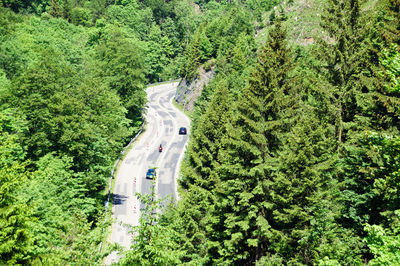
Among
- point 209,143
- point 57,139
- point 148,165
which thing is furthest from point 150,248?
point 148,165

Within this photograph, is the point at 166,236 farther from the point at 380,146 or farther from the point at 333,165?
the point at 333,165

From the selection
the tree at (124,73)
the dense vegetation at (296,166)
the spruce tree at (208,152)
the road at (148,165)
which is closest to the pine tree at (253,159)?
the dense vegetation at (296,166)

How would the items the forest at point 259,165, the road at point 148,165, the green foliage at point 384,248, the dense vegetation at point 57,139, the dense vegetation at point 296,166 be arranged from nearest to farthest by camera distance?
the green foliage at point 384,248, the forest at point 259,165, the dense vegetation at point 57,139, the dense vegetation at point 296,166, the road at point 148,165

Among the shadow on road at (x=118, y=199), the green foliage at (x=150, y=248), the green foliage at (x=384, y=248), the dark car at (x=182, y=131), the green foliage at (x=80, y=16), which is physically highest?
the green foliage at (x=80, y=16)

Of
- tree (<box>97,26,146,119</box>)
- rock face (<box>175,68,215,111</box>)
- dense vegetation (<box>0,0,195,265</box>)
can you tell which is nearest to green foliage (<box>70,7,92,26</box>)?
dense vegetation (<box>0,0,195,265</box>)

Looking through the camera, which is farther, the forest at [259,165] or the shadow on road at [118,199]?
the shadow on road at [118,199]

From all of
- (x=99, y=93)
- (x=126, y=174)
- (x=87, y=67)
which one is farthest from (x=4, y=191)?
(x=87, y=67)

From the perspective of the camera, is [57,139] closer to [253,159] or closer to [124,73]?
[253,159]

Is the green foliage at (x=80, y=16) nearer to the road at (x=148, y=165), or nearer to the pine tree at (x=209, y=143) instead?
the road at (x=148, y=165)
